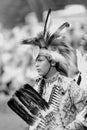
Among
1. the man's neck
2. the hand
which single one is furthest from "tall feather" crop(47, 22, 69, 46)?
the hand

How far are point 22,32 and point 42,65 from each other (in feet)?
0.94

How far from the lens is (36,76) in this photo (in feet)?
6.67

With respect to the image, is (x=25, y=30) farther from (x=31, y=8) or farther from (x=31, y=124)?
(x=31, y=124)

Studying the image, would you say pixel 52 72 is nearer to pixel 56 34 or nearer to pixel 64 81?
pixel 64 81

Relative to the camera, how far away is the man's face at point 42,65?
75.0 inches

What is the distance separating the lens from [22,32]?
2.12 metres

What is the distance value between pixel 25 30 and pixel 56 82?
393 mm

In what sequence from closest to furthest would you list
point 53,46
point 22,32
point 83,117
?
point 83,117
point 53,46
point 22,32

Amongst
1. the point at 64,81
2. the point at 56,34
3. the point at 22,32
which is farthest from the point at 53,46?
the point at 22,32

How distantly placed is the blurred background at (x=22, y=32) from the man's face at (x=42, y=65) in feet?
0.33

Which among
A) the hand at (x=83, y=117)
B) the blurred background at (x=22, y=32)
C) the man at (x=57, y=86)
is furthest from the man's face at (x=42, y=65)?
the hand at (x=83, y=117)

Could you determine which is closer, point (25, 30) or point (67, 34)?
point (67, 34)

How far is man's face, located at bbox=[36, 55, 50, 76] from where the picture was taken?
1.91 m

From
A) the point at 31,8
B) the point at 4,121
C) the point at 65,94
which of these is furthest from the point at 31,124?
the point at 31,8
